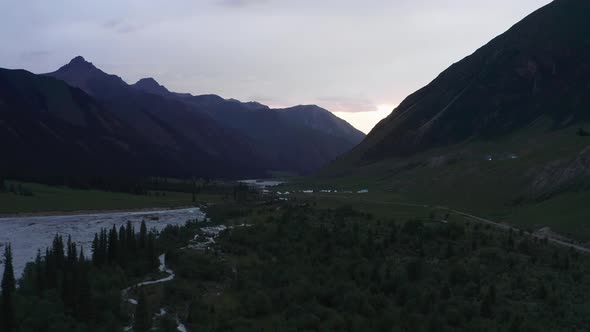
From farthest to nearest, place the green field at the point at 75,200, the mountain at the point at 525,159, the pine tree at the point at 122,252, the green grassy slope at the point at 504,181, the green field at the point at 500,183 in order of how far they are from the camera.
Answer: the green field at the point at 75,200 → the mountain at the point at 525,159 → the green grassy slope at the point at 504,181 → the green field at the point at 500,183 → the pine tree at the point at 122,252

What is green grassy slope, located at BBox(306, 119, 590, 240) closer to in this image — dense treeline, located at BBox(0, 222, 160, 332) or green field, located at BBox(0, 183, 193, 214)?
dense treeline, located at BBox(0, 222, 160, 332)

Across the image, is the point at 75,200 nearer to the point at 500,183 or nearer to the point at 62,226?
the point at 62,226

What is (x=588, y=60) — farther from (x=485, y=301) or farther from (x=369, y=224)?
(x=485, y=301)

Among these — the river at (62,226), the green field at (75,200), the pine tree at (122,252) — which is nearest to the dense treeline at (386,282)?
the pine tree at (122,252)

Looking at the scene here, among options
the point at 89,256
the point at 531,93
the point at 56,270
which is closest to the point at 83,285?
the point at 56,270

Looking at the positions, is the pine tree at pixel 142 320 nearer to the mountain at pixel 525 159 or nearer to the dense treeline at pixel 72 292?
the dense treeline at pixel 72 292

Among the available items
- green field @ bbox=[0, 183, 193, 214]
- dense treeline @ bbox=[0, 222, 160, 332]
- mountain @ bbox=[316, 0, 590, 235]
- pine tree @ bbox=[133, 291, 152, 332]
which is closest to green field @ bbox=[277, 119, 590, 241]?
mountain @ bbox=[316, 0, 590, 235]

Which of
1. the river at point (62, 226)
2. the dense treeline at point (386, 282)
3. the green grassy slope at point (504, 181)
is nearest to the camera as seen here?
the dense treeline at point (386, 282)
